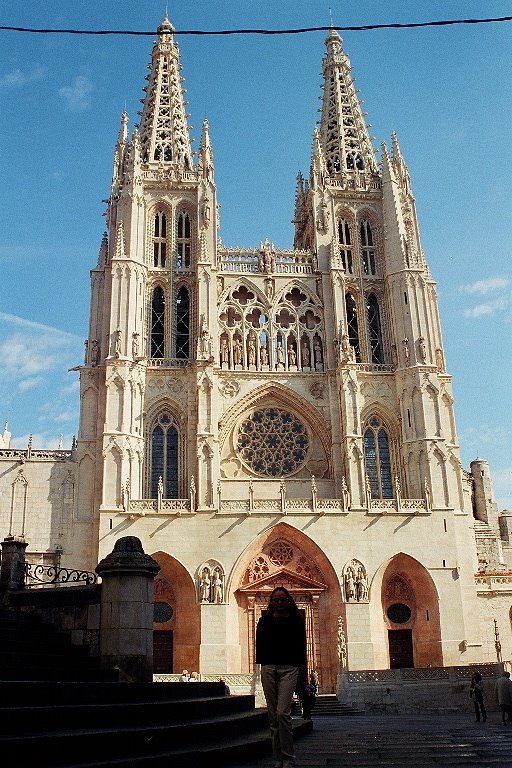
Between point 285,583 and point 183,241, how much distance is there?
Result: 15.8 m

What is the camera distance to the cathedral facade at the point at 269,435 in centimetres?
2797

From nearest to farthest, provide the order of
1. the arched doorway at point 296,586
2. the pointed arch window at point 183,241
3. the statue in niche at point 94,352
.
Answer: the arched doorway at point 296,586
the statue in niche at point 94,352
the pointed arch window at point 183,241

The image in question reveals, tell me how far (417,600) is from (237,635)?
6.99 m

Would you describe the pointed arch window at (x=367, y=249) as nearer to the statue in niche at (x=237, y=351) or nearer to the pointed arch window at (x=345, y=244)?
the pointed arch window at (x=345, y=244)

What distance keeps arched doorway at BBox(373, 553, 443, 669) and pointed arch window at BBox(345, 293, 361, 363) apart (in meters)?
9.71

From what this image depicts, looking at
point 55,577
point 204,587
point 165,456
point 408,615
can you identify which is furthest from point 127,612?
point 408,615

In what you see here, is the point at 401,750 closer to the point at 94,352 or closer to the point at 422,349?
the point at 422,349

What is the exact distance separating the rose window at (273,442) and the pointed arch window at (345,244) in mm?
7843

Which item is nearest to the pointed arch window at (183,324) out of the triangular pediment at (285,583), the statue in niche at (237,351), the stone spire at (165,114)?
the statue in niche at (237,351)

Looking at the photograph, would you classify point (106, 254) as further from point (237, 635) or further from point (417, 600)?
point (417, 600)

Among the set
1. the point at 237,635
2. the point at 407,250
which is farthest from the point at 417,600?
the point at 407,250

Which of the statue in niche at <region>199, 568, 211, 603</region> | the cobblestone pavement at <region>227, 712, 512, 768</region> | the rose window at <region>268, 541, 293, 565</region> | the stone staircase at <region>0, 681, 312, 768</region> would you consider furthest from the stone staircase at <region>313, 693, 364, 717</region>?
the stone staircase at <region>0, 681, 312, 768</region>

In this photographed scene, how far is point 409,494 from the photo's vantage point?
30.5m

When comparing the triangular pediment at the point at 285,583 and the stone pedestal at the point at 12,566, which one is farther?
the triangular pediment at the point at 285,583
